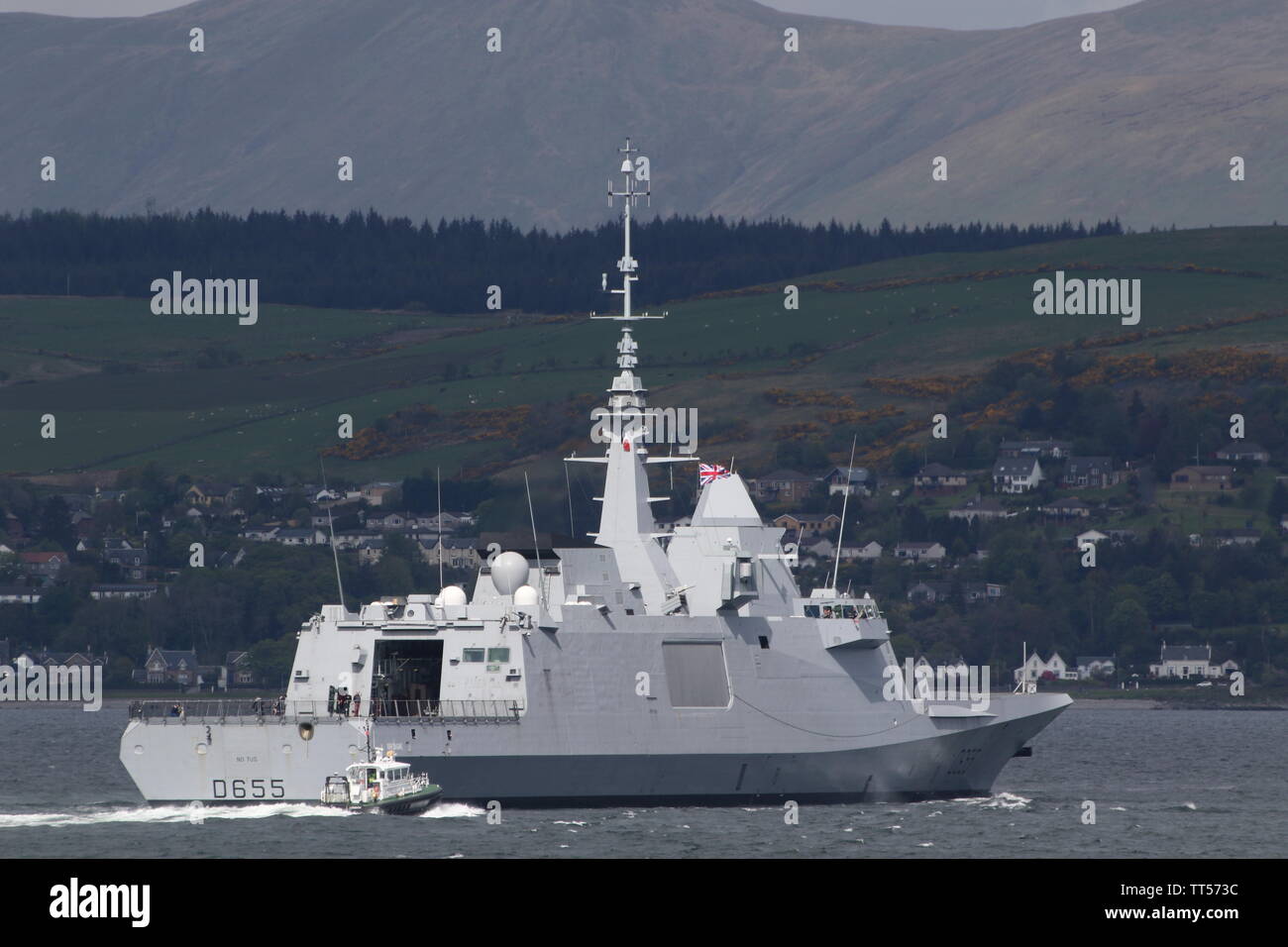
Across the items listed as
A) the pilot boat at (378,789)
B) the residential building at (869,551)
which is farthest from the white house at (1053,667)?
the pilot boat at (378,789)

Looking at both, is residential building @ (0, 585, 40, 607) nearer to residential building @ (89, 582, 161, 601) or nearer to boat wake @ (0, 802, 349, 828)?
residential building @ (89, 582, 161, 601)

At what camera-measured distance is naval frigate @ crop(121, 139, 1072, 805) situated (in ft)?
126

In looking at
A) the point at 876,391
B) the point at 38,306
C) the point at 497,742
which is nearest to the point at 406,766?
the point at 497,742

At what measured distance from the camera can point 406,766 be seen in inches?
1489

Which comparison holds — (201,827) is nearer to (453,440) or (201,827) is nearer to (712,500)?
(712,500)

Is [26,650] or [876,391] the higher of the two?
[876,391]

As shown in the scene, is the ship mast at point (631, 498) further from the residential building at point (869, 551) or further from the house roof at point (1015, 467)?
the house roof at point (1015, 467)

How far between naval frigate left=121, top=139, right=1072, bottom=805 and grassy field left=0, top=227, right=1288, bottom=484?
7291cm

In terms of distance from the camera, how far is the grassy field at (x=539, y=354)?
138 m

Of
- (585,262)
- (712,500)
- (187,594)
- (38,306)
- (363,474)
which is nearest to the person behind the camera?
(712,500)

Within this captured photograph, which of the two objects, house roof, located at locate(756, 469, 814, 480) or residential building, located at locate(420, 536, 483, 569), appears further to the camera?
house roof, located at locate(756, 469, 814, 480)

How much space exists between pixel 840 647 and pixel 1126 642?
68.7 m

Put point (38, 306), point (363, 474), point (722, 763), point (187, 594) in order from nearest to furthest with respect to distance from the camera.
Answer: point (722, 763)
point (187, 594)
point (363, 474)
point (38, 306)

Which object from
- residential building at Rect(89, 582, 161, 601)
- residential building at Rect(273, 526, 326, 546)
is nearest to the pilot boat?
residential building at Rect(89, 582, 161, 601)
